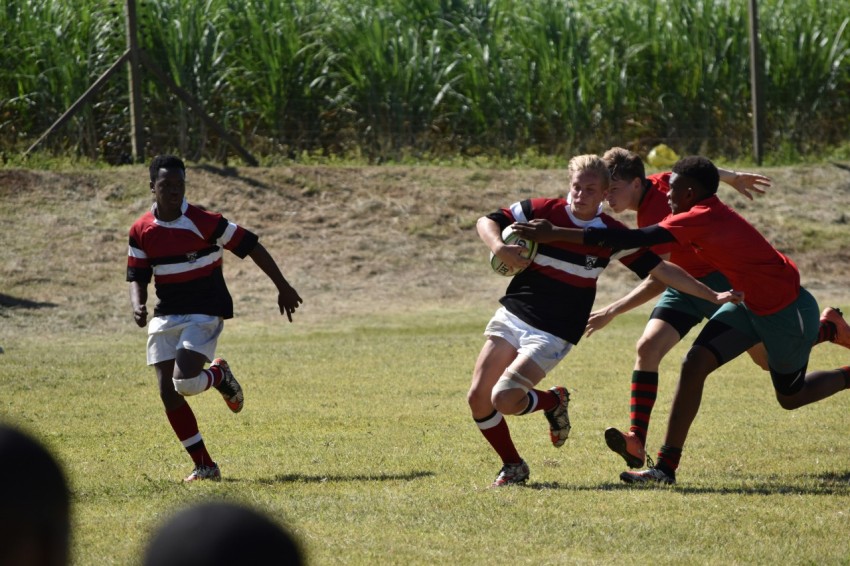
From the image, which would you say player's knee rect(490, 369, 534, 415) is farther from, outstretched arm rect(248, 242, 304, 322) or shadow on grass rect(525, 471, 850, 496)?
outstretched arm rect(248, 242, 304, 322)

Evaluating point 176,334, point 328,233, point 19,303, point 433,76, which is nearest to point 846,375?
point 176,334

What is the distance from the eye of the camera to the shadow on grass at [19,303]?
1515 cm

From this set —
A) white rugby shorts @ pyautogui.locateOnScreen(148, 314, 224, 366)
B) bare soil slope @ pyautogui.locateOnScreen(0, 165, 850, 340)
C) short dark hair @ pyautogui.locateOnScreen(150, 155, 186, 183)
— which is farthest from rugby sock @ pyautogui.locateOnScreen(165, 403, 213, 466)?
bare soil slope @ pyautogui.locateOnScreen(0, 165, 850, 340)

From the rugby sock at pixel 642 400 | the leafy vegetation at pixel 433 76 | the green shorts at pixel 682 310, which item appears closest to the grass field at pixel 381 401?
the rugby sock at pixel 642 400

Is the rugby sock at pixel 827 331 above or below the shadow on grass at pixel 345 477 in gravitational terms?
above

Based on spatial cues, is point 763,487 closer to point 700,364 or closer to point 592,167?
point 700,364

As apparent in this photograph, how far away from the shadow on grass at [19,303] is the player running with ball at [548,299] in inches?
395

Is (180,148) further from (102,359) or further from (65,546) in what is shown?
(65,546)

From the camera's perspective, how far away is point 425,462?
23.7 ft

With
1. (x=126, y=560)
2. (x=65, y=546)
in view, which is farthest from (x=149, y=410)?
(x=65, y=546)

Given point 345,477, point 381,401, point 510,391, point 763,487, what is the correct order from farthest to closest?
point 381,401, point 345,477, point 763,487, point 510,391

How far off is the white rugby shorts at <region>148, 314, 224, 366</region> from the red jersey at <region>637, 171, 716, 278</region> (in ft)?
8.35

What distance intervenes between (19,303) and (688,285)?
10984 mm

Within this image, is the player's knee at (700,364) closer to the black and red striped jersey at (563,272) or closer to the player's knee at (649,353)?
the player's knee at (649,353)
